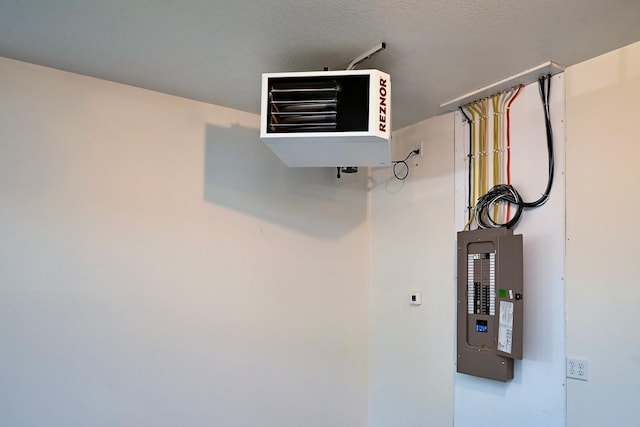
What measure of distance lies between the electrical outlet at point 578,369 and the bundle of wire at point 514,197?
77 centimetres

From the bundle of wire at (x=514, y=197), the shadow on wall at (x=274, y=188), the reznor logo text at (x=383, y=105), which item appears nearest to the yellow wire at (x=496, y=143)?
the bundle of wire at (x=514, y=197)

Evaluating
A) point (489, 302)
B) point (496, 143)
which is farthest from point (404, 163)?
point (489, 302)

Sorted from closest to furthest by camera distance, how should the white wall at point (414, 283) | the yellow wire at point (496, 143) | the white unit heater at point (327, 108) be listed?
the white unit heater at point (327, 108) < the yellow wire at point (496, 143) < the white wall at point (414, 283)

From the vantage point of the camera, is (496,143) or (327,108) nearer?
(327,108)

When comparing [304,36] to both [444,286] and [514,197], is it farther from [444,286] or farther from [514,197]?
[444,286]

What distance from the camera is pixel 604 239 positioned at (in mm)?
2279

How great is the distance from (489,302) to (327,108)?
1392 mm

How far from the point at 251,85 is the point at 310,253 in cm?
128

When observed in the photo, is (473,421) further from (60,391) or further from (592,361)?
(60,391)

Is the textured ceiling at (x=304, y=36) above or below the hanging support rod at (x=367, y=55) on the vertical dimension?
above

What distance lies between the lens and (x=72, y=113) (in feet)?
8.75

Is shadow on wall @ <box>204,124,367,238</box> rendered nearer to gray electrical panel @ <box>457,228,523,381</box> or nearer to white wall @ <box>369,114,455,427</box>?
white wall @ <box>369,114,455,427</box>

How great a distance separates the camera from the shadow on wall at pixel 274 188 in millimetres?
3121

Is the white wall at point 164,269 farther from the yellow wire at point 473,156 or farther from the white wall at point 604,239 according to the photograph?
the white wall at point 604,239
